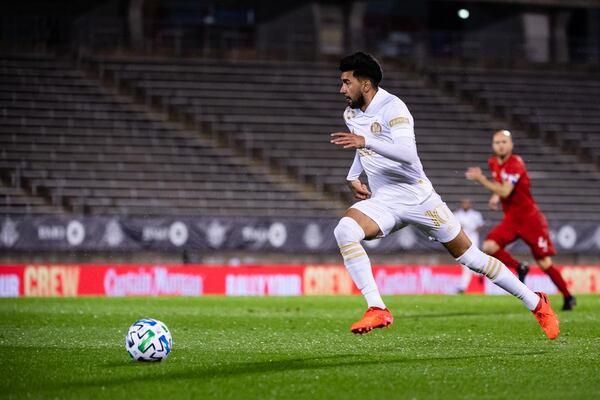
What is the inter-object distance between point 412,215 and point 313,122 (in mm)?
23615

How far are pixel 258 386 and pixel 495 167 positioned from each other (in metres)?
8.32

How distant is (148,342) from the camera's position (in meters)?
9.12

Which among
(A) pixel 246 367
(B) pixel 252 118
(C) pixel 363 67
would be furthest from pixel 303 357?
(B) pixel 252 118

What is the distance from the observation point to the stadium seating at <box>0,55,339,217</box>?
93.7ft

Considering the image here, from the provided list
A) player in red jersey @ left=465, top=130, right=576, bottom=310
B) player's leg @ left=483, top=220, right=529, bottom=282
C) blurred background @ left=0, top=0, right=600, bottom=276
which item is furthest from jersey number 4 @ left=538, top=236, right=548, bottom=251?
blurred background @ left=0, top=0, right=600, bottom=276

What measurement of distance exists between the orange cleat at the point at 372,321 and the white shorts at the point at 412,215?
84 centimetres

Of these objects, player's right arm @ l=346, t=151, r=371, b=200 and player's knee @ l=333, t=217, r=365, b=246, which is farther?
player's right arm @ l=346, t=151, r=371, b=200

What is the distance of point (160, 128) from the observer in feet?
105

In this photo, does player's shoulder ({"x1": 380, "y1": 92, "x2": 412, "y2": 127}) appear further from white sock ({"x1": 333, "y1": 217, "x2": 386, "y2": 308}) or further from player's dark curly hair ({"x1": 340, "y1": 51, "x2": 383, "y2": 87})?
white sock ({"x1": 333, "y1": 217, "x2": 386, "y2": 308})

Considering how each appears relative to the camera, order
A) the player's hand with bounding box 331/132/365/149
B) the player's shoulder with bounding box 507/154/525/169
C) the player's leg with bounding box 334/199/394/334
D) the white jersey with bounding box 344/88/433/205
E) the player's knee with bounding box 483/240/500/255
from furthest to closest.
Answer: the player's knee with bounding box 483/240/500/255 → the player's shoulder with bounding box 507/154/525/169 → the white jersey with bounding box 344/88/433/205 → the player's leg with bounding box 334/199/394/334 → the player's hand with bounding box 331/132/365/149

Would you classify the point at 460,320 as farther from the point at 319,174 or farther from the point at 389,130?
the point at 319,174

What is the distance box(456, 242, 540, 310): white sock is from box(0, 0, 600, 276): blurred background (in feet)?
56.7

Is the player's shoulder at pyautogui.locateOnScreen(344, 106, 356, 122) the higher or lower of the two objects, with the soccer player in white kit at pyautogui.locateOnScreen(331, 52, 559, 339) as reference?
higher

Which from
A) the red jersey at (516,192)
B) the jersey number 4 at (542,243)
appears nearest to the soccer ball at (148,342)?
the red jersey at (516,192)
